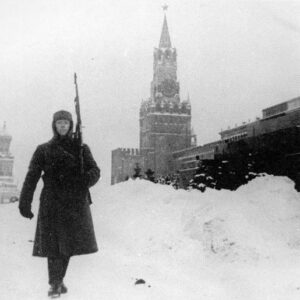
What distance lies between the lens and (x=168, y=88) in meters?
94.6

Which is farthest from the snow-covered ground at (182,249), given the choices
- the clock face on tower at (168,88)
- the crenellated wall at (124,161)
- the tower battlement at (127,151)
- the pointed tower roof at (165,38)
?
the pointed tower roof at (165,38)

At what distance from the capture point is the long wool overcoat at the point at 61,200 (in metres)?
5.03

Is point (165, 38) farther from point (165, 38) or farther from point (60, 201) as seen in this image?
point (60, 201)

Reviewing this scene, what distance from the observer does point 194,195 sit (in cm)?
1133

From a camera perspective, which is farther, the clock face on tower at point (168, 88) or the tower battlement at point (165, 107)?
the clock face on tower at point (168, 88)

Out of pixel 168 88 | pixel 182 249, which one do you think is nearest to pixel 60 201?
pixel 182 249

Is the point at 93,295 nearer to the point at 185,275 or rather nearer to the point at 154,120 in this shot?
the point at 185,275

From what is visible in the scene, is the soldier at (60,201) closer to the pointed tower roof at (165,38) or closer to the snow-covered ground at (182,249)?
the snow-covered ground at (182,249)

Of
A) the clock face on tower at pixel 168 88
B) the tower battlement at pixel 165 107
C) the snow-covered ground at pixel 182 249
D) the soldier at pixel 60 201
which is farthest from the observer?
the clock face on tower at pixel 168 88

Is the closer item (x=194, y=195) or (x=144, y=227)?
(x=144, y=227)

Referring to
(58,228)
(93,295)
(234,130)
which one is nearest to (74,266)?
(93,295)

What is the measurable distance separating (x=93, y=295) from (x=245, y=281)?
9.97ft

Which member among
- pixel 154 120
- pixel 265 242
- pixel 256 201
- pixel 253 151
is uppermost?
pixel 154 120

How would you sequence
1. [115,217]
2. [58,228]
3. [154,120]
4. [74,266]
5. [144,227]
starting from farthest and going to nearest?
[154,120], [115,217], [144,227], [74,266], [58,228]
